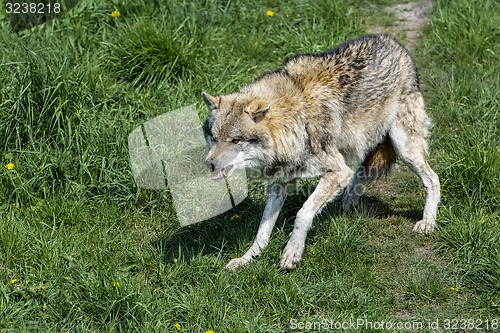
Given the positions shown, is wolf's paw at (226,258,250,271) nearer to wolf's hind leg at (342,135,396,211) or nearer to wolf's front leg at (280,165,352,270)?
wolf's front leg at (280,165,352,270)

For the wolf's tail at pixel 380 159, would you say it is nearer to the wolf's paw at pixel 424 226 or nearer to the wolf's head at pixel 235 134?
the wolf's paw at pixel 424 226

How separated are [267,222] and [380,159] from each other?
139 centimetres

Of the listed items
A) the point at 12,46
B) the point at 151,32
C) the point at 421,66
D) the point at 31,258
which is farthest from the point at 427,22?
the point at 31,258

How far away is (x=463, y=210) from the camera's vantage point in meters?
5.43

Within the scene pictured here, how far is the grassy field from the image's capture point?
443 centimetres

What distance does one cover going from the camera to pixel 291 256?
15.9 feet

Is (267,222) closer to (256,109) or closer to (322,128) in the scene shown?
(322,128)

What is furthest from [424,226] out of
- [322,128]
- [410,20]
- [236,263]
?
[410,20]

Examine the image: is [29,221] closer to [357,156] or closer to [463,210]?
[357,156]

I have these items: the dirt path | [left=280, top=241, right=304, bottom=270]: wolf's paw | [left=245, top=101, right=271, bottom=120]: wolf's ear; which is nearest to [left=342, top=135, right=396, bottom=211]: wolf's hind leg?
[left=280, top=241, right=304, bottom=270]: wolf's paw

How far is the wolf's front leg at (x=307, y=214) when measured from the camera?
4.85 meters

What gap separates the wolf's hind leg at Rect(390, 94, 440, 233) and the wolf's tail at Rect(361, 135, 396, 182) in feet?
0.50

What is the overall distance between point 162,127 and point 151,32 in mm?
1292

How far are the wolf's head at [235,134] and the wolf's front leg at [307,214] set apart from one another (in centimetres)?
54
